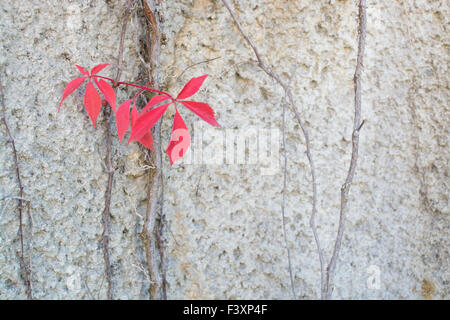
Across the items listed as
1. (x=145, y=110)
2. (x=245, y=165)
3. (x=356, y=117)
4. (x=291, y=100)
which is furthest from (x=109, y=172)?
(x=356, y=117)

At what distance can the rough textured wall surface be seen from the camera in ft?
3.08

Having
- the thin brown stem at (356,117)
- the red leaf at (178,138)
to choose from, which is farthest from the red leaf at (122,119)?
the thin brown stem at (356,117)

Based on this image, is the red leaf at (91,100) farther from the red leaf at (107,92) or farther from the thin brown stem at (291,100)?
the thin brown stem at (291,100)

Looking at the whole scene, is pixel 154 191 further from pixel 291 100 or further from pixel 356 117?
pixel 356 117

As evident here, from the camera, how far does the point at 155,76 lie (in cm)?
101

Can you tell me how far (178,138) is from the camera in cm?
87

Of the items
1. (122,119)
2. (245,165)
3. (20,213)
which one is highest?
(122,119)

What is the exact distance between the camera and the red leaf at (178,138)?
0.87 m

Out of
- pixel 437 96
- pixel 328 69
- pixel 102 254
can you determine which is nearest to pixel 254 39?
pixel 328 69

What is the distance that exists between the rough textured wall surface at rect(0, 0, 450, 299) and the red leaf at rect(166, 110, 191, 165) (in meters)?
0.16

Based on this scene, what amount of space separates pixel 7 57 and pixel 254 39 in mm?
591

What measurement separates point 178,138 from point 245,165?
0.26 m

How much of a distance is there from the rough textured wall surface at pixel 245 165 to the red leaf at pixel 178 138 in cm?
16
